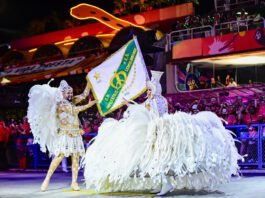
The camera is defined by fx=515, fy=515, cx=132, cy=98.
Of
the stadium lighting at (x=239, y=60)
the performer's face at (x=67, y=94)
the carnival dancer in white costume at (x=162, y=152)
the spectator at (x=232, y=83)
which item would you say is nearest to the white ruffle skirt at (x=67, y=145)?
the performer's face at (x=67, y=94)

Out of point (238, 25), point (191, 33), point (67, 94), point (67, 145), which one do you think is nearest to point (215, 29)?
point (238, 25)

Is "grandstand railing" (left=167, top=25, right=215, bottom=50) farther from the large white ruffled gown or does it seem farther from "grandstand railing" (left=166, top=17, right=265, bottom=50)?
the large white ruffled gown

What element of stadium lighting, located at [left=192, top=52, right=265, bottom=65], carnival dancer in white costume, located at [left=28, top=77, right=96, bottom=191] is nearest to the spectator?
stadium lighting, located at [left=192, top=52, right=265, bottom=65]

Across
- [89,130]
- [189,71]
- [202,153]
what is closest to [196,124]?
[202,153]

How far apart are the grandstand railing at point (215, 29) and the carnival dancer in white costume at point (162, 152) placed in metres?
10.7

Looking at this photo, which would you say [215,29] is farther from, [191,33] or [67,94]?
[67,94]

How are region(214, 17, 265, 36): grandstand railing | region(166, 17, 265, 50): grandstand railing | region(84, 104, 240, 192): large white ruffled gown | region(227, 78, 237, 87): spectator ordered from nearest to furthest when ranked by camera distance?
1. region(84, 104, 240, 192): large white ruffled gown
2. region(214, 17, 265, 36): grandstand railing
3. region(166, 17, 265, 50): grandstand railing
4. region(227, 78, 237, 87): spectator

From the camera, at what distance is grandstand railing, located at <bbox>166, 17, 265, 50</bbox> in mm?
18236

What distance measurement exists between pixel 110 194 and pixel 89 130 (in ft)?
25.6

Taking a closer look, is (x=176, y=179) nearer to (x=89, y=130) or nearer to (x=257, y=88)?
(x=89, y=130)

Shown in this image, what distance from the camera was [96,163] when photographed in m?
8.45

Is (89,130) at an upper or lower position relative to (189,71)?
lower

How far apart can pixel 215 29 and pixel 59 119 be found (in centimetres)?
1102

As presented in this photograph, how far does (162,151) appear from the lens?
7801mm
